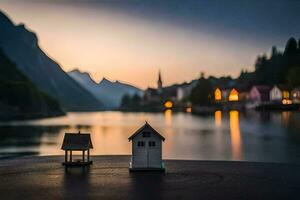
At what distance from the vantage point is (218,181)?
27984 mm

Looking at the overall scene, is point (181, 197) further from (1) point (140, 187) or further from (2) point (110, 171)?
(2) point (110, 171)

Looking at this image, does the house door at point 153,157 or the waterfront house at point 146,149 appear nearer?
the waterfront house at point 146,149

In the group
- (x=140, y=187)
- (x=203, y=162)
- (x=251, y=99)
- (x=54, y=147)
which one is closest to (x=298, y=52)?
(x=251, y=99)

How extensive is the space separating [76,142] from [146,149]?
6033 mm

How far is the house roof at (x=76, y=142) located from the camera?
1356 inches

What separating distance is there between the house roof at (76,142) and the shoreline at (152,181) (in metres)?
1.60

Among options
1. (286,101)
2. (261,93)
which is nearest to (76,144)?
(286,101)

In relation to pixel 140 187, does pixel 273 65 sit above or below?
above

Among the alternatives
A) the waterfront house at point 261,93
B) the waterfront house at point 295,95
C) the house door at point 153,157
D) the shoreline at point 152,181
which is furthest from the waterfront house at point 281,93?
the house door at point 153,157

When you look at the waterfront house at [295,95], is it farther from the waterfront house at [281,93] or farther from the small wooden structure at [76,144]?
the small wooden structure at [76,144]

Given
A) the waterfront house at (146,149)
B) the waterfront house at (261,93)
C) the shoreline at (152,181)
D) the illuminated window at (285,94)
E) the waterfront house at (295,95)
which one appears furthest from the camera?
the waterfront house at (261,93)

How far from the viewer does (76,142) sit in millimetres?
34750

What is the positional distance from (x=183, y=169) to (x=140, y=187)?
7.56m

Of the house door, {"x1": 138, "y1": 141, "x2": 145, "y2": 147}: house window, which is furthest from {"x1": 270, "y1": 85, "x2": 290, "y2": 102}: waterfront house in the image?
{"x1": 138, "y1": 141, "x2": 145, "y2": 147}: house window
